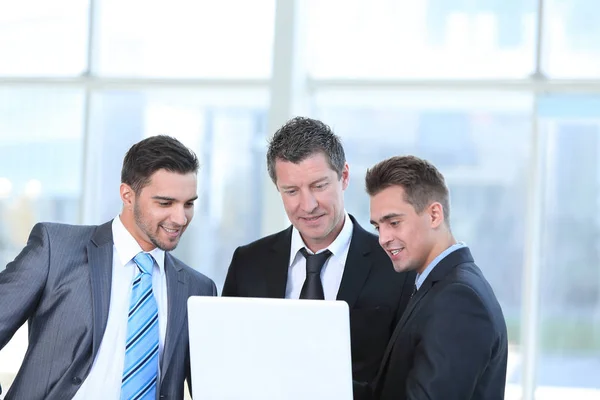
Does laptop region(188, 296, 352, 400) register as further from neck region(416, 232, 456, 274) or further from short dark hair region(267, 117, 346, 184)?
short dark hair region(267, 117, 346, 184)

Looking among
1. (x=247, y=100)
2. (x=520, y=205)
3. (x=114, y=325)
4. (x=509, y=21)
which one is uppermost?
(x=509, y=21)

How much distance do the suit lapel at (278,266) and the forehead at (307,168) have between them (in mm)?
278

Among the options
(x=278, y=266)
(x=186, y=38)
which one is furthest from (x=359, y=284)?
(x=186, y=38)

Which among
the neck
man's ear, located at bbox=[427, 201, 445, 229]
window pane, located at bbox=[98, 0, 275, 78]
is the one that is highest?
window pane, located at bbox=[98, 0, 275, 78]

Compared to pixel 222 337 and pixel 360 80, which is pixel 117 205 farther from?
pixel 222 337

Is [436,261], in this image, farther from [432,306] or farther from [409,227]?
[432,306]

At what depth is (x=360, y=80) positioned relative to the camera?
655 cm

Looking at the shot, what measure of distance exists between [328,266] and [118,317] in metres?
0.72

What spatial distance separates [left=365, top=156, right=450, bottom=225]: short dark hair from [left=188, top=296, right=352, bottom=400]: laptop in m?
0.51

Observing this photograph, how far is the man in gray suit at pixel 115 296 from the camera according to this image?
2693 mm

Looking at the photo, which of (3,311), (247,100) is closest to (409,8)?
(247,100)

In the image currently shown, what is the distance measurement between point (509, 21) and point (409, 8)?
715 mm

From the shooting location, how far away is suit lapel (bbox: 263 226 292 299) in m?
3.03

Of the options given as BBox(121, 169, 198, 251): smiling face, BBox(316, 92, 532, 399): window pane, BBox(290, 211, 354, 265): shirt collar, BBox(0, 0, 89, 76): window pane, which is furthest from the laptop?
BBox(0, 0, 89, 76): window pane
